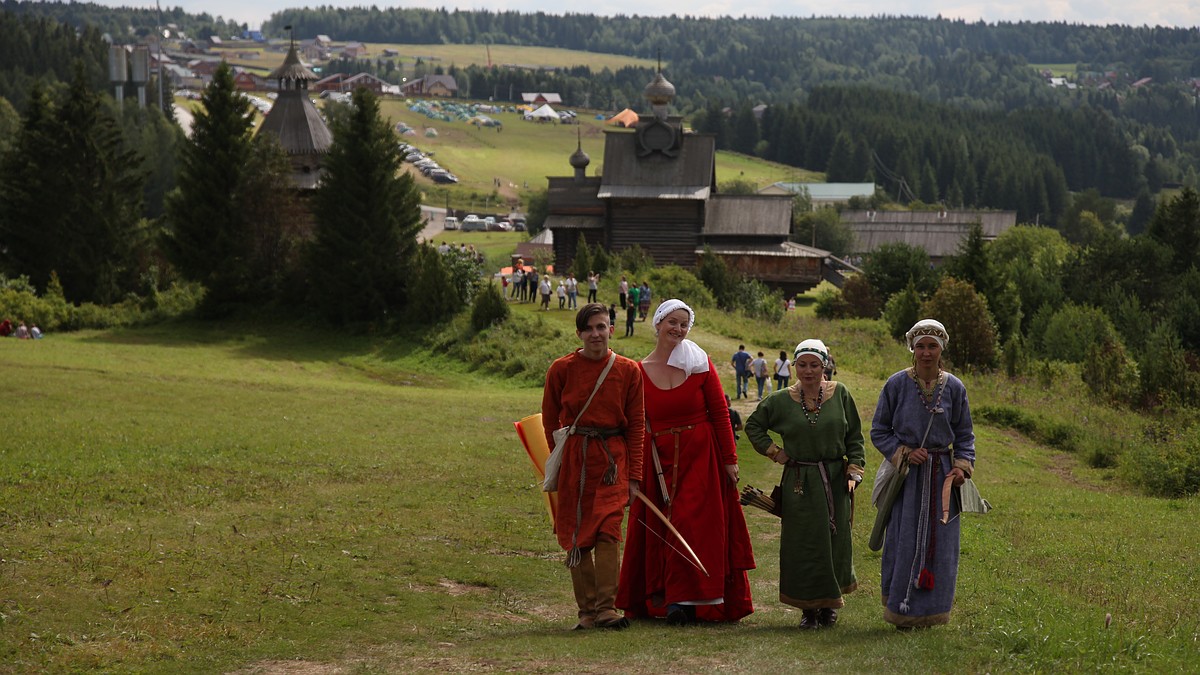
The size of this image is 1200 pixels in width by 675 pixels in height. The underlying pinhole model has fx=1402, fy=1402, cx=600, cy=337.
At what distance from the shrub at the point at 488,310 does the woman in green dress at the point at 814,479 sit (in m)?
28.8

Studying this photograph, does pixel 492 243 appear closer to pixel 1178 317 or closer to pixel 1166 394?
pixel 1178 317

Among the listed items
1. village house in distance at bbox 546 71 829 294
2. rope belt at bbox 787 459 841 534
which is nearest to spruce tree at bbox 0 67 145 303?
village house in distance at bbox 546 71 829 294

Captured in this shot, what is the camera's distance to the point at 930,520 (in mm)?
9492

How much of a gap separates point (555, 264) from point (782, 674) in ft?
187

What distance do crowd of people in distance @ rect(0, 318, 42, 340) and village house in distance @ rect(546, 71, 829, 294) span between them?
29016 millimetres

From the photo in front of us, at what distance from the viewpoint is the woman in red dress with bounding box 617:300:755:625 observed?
10070mm

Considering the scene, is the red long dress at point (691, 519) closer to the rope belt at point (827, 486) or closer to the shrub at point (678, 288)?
the rope belt at point (827, 486)

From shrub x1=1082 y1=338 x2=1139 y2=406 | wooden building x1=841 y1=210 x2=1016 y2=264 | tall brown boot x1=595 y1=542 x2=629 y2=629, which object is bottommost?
wooden building x1=841 y1=210 x2=1016 y2=264

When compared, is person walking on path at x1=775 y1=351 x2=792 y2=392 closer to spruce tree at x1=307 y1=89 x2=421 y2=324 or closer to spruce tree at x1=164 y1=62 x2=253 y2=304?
spruce tree at x1=307 y1=89 x2=421 y2=324

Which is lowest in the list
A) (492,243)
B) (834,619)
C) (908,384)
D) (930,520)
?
(492,243)

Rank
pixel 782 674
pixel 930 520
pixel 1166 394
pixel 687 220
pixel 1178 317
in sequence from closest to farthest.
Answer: pixel 782 674, pixel 930 520, pixel 1166 394, pixel 1178 317, pixel 687 220

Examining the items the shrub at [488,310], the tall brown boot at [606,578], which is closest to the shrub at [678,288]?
the shrub at [488,310]

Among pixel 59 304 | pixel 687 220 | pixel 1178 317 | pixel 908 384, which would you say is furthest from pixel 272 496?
pixel 687 220

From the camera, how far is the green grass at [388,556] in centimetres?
874
